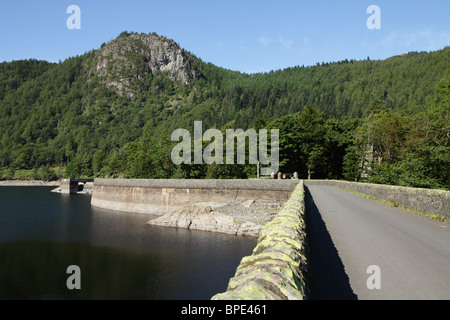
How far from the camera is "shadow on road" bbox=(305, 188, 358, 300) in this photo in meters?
6.26

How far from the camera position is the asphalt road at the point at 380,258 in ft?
21.0

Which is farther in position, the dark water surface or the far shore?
the far shore

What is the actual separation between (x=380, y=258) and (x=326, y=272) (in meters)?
2.31

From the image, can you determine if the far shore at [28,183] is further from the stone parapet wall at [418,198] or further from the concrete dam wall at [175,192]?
the stone parapet wall at [418,198]

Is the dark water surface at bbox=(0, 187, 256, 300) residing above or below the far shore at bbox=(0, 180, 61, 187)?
above

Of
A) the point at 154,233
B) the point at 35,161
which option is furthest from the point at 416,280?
the point at 35,161

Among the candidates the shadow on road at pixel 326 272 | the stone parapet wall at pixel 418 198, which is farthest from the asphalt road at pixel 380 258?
the stone parapet wall at pixel 418 198

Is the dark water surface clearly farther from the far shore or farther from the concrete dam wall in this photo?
the far shore

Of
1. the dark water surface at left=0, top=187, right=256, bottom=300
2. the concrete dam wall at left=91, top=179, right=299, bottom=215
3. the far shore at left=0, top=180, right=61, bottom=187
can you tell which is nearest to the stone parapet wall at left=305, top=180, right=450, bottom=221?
the dark water surface at left=0, top=187, right=256, bottom=300

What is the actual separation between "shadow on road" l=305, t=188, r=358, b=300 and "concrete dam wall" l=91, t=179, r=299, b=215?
3641cm

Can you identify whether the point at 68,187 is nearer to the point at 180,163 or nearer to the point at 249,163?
the point at 180,163

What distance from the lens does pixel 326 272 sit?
301 inches

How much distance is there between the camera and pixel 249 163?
74.1 m

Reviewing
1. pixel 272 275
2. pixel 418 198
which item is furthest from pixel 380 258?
pixel 418 198
